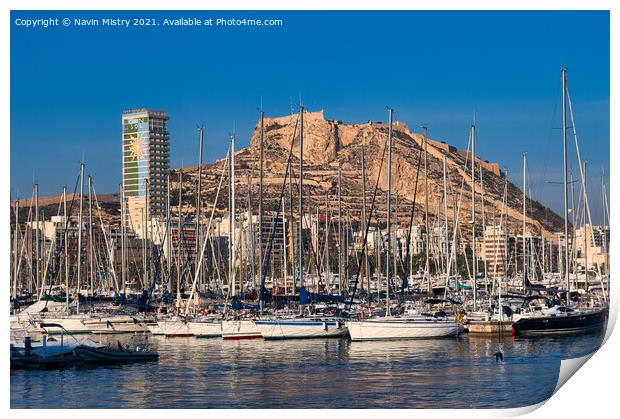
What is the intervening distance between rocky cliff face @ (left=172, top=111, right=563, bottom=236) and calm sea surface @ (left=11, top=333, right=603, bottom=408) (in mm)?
7337

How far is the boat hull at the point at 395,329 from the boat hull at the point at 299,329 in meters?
1.09

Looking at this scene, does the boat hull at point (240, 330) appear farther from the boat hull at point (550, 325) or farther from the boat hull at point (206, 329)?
the boat hull at point (550, 325)

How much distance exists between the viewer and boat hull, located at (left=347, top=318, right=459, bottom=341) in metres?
26.7

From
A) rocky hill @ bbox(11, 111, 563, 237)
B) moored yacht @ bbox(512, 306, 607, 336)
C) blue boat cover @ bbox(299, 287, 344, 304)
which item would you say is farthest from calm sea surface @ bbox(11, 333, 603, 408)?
rocky hill @ bbox(11, 111, 563, 237)

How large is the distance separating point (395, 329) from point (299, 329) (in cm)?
276

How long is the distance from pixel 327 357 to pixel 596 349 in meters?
9.02

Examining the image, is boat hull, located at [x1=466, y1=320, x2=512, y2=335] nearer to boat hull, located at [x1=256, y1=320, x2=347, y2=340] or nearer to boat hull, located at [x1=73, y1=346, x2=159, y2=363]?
boat hull, located at [x1=256, y1=320, x2=347, y2=340]

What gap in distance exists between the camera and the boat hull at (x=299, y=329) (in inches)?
1105

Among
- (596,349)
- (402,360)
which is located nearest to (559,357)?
(402,360)

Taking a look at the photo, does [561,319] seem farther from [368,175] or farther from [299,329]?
[368,175]

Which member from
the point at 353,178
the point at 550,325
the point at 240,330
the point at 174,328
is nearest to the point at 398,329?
the point at 550,325

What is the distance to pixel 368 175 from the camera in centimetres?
8906

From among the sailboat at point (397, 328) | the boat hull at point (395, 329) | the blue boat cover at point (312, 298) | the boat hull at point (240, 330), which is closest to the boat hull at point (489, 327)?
the sailboat at point (397, 328)
